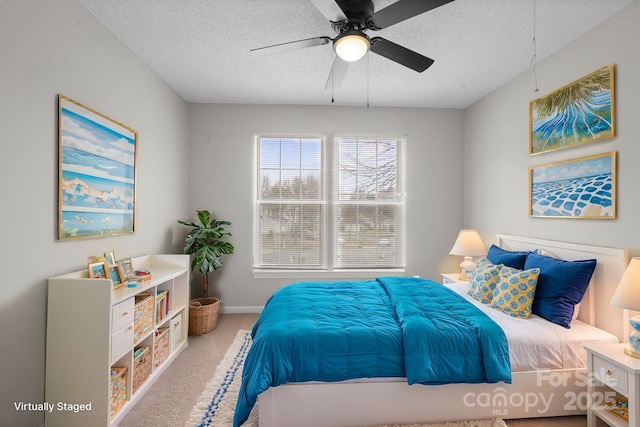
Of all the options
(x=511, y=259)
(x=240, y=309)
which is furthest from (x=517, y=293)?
(x=240, y=309)

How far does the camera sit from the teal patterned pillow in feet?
8.41

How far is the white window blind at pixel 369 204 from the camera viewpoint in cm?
415

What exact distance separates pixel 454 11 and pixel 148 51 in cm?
253

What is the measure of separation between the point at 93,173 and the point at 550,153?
147 inches

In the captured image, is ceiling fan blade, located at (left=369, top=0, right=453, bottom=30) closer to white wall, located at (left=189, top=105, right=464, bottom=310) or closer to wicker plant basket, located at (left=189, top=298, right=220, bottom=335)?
white wall, located at (left=189, top=105, right=464, bottom=310)

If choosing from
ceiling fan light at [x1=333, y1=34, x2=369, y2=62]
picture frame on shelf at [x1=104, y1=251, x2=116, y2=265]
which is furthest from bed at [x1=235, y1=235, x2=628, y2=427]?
ceiling fan light at [x1=333, y1=34, x2=369, y2=62]

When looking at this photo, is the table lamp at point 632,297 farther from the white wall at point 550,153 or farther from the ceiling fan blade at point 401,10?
the ceiling fan blade at point 401,10

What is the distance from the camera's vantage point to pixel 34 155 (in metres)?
1.80

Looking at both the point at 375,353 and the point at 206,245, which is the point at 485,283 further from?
the point at 206,245

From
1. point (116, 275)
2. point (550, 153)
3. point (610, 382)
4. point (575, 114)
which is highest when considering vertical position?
point (575, 114)

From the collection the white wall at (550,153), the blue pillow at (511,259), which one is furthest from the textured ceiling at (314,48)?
the blue pillow at (511,259)

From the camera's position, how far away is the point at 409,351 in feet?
6.14

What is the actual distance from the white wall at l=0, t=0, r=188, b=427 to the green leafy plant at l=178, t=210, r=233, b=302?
1090mm

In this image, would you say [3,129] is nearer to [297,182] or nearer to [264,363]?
[264,363]
